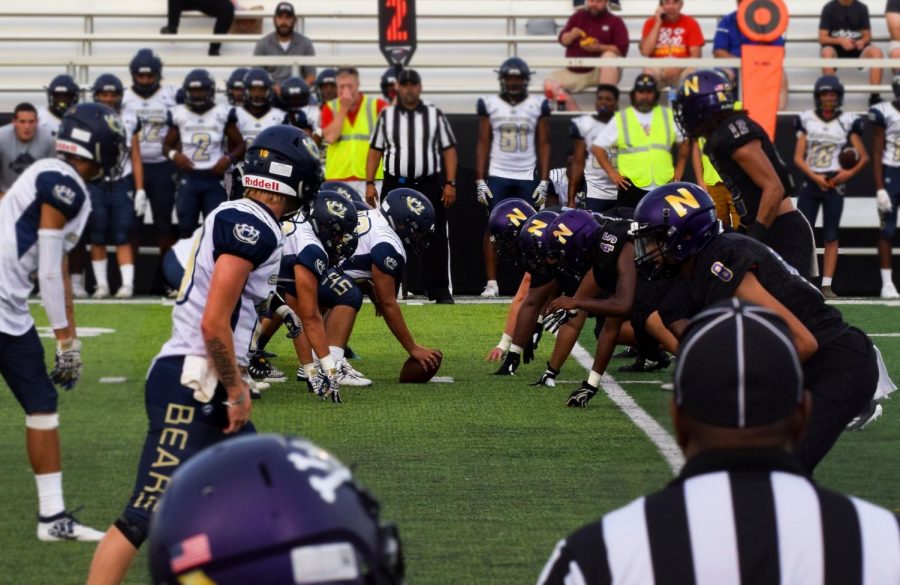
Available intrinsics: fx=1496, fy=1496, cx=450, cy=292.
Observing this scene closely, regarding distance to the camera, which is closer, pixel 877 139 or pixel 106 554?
pixel 106 554

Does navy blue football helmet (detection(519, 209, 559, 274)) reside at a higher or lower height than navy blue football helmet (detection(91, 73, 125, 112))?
lower

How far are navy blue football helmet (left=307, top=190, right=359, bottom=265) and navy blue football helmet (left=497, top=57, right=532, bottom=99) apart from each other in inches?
218

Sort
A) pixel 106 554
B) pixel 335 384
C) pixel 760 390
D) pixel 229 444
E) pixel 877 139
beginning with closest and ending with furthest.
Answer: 1. pixel 229 444
2. pixel 760 390
3. pixel 106 554
4. pixel 335 384
5. pixel 877 139

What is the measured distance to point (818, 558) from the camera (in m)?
2.11

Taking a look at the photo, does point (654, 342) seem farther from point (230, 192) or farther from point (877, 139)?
point (877, 139)

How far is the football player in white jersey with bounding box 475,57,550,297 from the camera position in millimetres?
13336

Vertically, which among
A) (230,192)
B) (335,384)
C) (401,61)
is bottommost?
(335,384)

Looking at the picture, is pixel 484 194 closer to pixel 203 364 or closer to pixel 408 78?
pixel 408 78

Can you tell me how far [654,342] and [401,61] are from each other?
20.7 ft

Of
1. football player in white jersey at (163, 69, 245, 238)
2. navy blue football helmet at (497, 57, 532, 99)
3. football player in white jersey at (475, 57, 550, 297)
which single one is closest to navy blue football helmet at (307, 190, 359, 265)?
football player in white jersey at (475, 57, 550, 297)

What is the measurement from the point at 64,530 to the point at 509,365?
421cm

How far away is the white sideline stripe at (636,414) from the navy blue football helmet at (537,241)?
33.0 inches

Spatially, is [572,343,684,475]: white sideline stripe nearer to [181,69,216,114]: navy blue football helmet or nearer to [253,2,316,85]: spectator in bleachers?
[181,69,216,114]: navy blue football helmet

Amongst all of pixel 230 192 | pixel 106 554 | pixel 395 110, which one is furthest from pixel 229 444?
pixel 395 110
